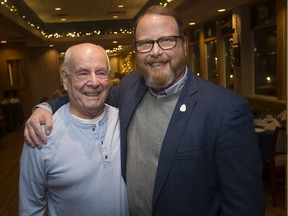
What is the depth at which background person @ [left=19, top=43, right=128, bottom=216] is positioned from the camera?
1527 mm

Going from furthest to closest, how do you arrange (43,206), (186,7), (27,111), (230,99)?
(27,111) → (186,7) → (43,206) → (230,99)

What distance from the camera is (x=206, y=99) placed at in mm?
1431

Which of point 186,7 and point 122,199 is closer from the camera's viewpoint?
point 122,199

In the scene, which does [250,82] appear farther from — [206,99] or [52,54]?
[52,54]

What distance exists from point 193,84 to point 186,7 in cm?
549

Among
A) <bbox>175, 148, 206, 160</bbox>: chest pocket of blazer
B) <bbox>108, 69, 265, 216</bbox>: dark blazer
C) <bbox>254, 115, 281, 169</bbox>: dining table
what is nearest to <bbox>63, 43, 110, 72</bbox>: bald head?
<bbox>108, 69, 265, 216</bbox>: dark blazer

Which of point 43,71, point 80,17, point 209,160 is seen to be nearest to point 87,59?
point 209,160

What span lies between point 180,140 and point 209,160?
0.15 meters

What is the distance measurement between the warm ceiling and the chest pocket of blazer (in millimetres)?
5146

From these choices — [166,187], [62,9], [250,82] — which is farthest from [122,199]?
[62,9]

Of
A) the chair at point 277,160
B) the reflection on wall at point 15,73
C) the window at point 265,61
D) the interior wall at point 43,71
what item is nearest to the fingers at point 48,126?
the chair at point 277,160

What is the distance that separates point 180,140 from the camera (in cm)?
142

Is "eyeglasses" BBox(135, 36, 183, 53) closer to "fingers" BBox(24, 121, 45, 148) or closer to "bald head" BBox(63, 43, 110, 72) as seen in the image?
"bald head" BBox(63, 43, 110, 72)

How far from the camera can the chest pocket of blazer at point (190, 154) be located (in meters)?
1.39
